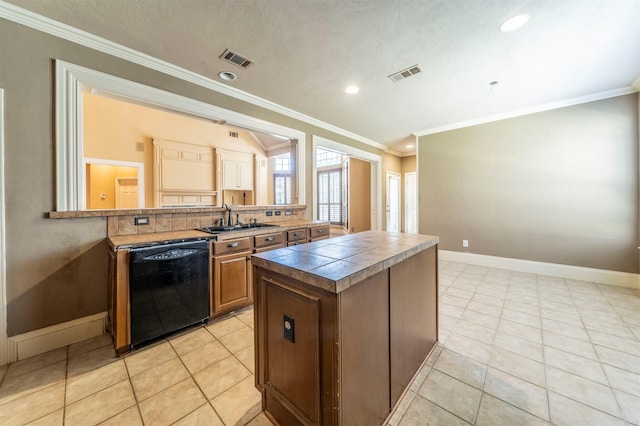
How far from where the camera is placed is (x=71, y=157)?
1995 mm

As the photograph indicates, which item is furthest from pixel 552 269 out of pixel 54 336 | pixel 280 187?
pixel 280 187

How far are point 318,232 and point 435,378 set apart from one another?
7.50 ft

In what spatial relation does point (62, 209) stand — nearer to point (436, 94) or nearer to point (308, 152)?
point (308, 152)

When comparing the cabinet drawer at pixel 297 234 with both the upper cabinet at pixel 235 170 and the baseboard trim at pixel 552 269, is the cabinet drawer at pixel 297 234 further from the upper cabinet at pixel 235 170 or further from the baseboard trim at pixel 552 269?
the upper cabinet at pixel 235 170

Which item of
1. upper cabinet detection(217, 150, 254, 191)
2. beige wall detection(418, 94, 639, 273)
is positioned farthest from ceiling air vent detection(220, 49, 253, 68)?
upper cabinet detection(217, 150, 254, 191)

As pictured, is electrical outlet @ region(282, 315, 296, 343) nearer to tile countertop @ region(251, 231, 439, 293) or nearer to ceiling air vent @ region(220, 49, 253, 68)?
tile countertop @ region(251, 231, 439, 293)

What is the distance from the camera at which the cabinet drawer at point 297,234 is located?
3.10 meters

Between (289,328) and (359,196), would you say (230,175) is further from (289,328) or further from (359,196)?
(289,328)

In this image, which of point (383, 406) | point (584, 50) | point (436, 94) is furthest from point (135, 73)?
point (584, 50)

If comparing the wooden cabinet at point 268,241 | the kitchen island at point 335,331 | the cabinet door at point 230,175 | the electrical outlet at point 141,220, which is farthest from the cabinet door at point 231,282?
the cabinet door at point 230,175

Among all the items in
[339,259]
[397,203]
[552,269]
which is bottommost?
[552,269]

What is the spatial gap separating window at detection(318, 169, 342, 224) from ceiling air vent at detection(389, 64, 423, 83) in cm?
516

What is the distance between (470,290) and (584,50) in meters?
2.95

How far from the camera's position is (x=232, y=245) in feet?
8.09
